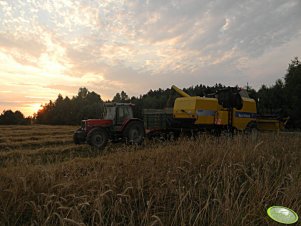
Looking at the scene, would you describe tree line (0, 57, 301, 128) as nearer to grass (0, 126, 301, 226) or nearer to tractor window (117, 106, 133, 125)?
tractor window (117, 106, 133, 125)

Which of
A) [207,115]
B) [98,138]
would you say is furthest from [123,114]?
[207,115]

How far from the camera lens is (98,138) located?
1319 cm

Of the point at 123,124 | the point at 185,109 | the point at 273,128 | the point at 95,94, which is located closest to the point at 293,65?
the point at 273,128

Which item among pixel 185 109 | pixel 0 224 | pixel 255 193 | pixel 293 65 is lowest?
pixel 0 224

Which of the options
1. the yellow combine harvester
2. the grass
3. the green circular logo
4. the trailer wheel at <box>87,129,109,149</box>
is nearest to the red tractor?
the trailer wheel at <box>87,129,109,149</box>

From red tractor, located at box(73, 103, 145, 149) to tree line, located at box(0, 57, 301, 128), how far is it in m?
0.81

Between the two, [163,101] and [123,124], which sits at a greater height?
[163,101]

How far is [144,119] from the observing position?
49.4 feet

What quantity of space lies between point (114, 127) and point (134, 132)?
1037 mm

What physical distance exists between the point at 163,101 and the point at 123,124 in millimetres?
43821

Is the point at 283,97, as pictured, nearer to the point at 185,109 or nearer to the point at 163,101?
the point at 185,109

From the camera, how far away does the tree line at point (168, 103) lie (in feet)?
75.4

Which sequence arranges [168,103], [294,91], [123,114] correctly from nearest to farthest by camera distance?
[123,114]
[168,103]
[294,91]

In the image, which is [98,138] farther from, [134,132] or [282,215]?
[282,215]
